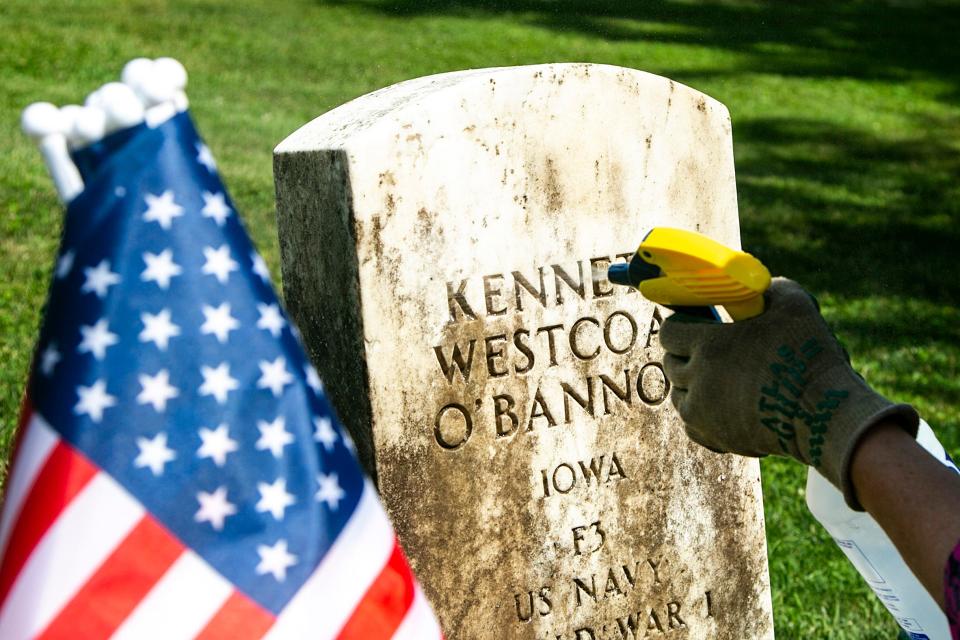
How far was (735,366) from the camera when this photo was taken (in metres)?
1.77

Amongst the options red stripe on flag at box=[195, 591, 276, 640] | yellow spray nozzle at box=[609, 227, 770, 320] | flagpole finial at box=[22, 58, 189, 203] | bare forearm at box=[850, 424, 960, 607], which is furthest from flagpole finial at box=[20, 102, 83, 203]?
bare forearm at box=[850, 424, 960, 607]

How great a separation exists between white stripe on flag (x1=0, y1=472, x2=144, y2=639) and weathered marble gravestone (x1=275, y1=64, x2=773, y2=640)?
42.1 inches

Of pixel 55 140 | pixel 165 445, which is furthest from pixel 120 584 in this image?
pixel 55 140

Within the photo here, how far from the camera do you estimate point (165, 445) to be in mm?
1412

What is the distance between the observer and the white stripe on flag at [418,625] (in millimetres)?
1562

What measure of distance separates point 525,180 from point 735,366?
3.08 ft

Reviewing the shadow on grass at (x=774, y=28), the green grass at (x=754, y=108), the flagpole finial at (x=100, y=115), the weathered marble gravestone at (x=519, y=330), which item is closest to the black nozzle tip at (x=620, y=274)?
the weathered marble gravestone at (x=519, y=330)

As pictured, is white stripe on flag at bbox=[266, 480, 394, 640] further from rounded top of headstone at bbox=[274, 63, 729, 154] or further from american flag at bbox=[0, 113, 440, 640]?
rounded top of headstone at bbox=[274, 63, 729, 154]

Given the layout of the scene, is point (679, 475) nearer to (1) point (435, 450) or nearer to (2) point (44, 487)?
(1) point (435, 450)

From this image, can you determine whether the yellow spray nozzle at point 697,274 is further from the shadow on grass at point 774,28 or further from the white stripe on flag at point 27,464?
the shadow on grass at point 774,28

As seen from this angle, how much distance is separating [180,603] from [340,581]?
0.21m

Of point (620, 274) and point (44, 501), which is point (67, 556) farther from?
point (620, 274)

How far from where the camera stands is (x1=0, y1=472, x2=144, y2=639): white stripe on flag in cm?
135

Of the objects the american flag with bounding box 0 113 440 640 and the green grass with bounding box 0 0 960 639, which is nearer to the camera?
the american flag with bounding box 0 113 440 640
